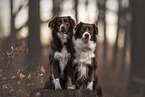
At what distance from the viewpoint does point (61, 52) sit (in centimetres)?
455

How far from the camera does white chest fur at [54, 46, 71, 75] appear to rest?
455 cm

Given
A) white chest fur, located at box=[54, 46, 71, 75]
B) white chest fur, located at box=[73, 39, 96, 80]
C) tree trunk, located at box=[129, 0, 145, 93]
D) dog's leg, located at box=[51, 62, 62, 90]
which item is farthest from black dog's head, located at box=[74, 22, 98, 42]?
tree trunk, located at box=[129, 0, 145, 93]

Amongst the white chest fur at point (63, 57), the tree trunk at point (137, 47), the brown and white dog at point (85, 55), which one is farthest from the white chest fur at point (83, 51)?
the tree trunk at point (137, 47)

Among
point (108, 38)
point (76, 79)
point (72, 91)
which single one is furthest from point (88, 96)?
point (108, 38)

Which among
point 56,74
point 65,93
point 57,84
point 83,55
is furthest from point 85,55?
point 65,93

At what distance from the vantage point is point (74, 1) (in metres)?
11.6

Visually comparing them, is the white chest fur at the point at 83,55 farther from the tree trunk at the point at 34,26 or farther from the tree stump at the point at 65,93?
the tree trunk at the point at 34,26

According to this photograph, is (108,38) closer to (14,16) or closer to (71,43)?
(14,16)

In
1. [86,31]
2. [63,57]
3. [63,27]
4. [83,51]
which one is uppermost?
[63,27]

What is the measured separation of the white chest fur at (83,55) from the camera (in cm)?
469

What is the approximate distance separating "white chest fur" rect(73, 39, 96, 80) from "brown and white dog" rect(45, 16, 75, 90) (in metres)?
0.16

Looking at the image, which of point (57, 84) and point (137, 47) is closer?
point (57, 84)

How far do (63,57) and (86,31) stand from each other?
0.87 meters

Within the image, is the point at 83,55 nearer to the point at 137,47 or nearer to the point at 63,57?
the point at 63,57
